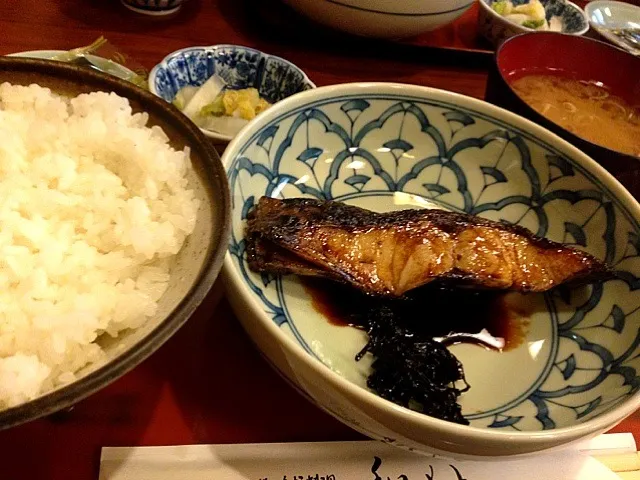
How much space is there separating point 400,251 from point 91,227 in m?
0.72

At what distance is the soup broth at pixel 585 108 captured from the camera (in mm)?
1963

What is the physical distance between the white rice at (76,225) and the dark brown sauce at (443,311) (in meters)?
0.49

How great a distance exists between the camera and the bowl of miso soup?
1.96 m

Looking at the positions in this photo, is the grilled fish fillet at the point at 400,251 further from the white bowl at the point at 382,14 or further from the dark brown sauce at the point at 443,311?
the white bowl at the point at 382,14

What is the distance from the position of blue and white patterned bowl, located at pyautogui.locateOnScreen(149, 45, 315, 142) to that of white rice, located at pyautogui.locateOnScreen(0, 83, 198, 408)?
78 cm

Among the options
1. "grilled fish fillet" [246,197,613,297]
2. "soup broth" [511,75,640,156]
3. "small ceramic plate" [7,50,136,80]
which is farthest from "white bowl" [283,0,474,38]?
"grilled fish fillet" [246,197,613,297]

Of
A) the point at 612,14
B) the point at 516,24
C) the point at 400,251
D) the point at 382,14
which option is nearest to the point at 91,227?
the point at 400,251

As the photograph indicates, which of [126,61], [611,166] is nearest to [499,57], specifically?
[611,166]

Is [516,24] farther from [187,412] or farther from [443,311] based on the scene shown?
[187,412]

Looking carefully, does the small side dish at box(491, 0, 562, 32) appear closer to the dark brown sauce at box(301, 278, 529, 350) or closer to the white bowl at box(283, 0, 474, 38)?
the white bowl at box(283, 0, 474, 38)

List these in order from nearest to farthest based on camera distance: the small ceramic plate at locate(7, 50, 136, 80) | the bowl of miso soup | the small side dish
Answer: the small ceramic plate at locate(7, 50, 136, 80), the bowl of miso soup, the small side dish

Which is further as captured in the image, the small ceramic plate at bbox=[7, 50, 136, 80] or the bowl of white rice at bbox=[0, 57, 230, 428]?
the small ceramic plate at bbox=[7, 50, 136, 80]

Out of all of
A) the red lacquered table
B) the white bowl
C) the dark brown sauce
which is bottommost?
the red lacquered table

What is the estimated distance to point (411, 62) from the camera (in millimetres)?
2420
